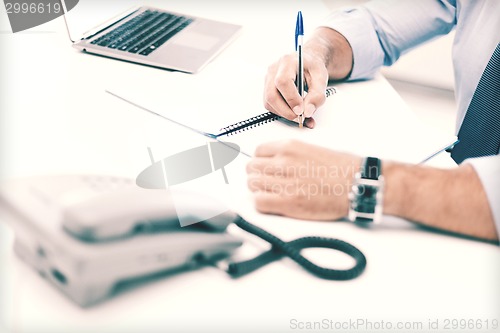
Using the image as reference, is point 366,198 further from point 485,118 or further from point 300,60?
point 485,118

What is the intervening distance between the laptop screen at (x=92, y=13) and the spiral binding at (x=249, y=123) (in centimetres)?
53

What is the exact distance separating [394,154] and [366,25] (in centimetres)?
46

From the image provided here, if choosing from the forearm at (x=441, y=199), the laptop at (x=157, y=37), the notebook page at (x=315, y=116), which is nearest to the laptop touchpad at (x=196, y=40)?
the laptop at (x=157, y=37)

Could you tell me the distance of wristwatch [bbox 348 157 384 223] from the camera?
63 centimetres

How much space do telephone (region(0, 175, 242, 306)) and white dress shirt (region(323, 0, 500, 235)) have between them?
0.63m

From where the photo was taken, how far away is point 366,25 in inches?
44.0

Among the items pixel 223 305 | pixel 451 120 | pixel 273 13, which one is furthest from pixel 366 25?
pixel 223 305

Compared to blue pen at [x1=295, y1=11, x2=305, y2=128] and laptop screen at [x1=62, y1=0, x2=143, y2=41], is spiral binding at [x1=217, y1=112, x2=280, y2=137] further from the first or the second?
laptop screen at [x1=62, y1=0, x2=143, y2=41]

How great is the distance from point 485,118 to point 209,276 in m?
0.65

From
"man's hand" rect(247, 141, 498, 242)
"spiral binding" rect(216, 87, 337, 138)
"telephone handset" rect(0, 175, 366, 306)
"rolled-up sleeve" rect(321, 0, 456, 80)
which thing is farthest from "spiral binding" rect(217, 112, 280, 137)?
"rolled-up sleeve" rect(321, 0, 456, 80)

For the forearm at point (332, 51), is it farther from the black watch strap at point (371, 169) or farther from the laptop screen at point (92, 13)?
the laptop screen at point (92, 13)

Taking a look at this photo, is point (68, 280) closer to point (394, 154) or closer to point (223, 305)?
point (223, 305)

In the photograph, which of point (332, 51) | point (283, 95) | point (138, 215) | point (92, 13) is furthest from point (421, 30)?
point (138, 215)

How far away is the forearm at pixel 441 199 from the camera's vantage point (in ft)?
2.05
